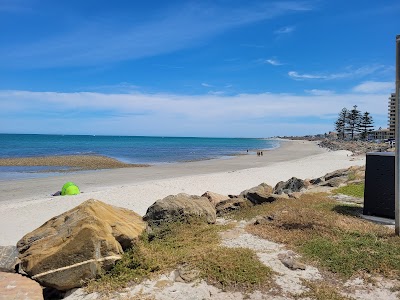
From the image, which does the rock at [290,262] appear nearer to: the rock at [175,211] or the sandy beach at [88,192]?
the rock at [175,211]

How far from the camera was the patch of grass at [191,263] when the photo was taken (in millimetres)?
5691

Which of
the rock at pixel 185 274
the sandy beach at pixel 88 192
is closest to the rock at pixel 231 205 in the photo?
the rock at pixel 185 274

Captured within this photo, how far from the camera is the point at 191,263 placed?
618 centimetres

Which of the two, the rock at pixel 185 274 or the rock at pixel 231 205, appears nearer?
the rock at pixel 185 274

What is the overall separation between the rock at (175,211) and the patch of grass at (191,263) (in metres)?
1.08

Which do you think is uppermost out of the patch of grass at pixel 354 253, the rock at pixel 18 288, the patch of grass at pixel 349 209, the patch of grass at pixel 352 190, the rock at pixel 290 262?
the patch of grass at pixel 352 190

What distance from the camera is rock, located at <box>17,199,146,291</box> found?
609 cm

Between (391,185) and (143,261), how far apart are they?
20.7 ft

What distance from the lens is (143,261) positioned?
638 cm

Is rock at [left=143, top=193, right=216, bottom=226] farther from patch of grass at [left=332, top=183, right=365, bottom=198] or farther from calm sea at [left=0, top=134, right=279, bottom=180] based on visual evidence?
calm sea at [left=0, top=134, right=279, bottom=180]

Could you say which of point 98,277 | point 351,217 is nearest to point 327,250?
point 351,217

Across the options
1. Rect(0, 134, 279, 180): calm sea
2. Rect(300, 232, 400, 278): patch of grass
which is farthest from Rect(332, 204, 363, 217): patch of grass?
Rect(0, 134, 279, 180): calm sea

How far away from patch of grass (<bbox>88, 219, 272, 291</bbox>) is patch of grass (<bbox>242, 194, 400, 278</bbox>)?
3.97ft

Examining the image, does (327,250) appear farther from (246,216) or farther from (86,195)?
(86,195)
